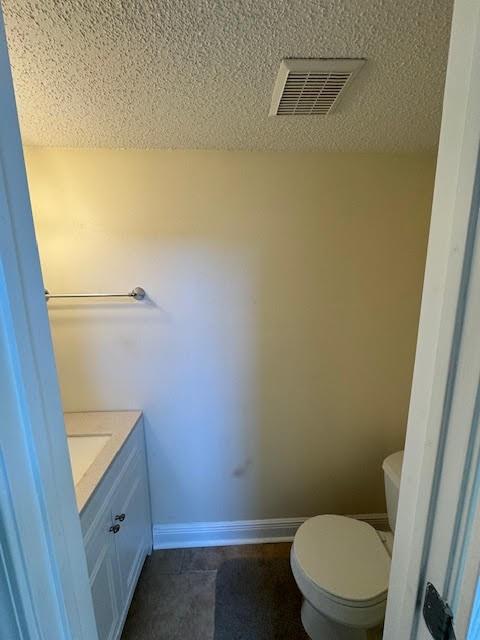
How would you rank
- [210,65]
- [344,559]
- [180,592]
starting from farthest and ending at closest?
[180,592] < [344,559] < [210,65]

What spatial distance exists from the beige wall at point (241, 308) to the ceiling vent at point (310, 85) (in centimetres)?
37

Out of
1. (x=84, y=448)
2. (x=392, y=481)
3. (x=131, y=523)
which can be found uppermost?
(x=84, y=448)

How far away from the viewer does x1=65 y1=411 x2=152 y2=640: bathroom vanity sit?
1010mm

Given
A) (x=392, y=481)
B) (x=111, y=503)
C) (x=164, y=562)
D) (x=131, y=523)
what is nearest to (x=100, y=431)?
(x=111, y=503)

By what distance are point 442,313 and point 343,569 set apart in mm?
1224

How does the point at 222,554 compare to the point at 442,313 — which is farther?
the point at 222,554

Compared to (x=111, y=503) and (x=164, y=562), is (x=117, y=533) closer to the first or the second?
(x=111, y=503)

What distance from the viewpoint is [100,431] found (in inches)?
54.6

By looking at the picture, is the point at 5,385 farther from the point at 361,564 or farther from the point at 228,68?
the point at 361,564

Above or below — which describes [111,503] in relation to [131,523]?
above

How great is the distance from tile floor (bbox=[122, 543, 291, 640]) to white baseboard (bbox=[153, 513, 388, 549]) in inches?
1.2

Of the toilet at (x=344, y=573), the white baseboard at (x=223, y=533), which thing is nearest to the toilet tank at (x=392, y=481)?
the toilet at (x=344, y=573)

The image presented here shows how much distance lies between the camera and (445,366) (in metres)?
0.44

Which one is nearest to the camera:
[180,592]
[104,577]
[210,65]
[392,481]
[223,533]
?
[210,65]
